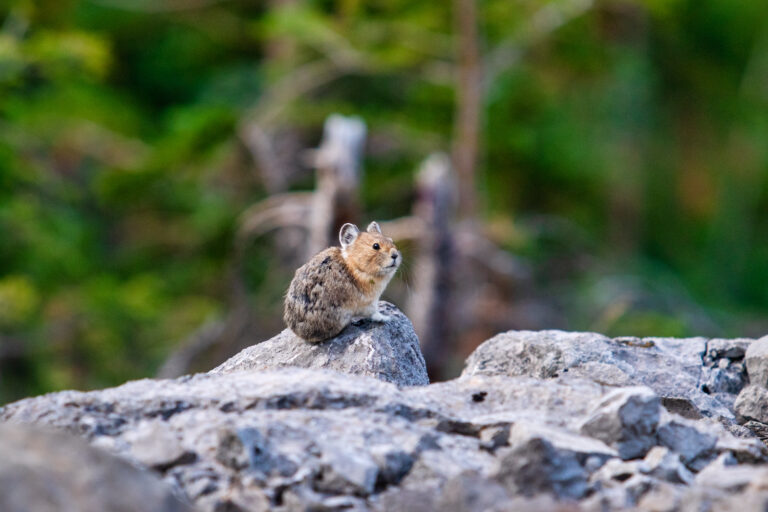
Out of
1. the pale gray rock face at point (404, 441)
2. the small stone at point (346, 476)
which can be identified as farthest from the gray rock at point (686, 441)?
the small stone at point (346, 476)

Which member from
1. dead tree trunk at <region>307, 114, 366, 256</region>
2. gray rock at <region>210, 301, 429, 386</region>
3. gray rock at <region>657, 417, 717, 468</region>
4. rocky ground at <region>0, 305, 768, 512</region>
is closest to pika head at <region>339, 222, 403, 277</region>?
gray rock at <region>210, 301, 429, 386</region>

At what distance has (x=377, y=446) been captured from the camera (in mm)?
4410

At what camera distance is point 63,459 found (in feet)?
11.5

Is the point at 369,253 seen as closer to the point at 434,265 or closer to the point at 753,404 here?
the point at 753,404

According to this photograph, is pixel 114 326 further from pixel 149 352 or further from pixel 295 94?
pixel 295 94

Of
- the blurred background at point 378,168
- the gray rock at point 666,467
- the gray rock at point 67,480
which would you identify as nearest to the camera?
the gray rock at point 67,480

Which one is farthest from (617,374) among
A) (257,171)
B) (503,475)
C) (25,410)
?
(257,171)

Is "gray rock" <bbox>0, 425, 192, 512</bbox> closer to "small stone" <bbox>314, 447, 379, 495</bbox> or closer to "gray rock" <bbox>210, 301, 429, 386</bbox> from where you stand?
"small stone" <bbox>314, 447, 379, 495</bbox>

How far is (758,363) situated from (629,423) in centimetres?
192

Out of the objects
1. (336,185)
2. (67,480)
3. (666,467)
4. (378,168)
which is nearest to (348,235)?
(666,467)

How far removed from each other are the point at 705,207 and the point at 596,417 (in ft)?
76.8

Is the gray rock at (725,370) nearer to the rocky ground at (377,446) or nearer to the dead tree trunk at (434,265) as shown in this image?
the rocky ground at (377,446)

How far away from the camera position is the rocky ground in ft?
12.3

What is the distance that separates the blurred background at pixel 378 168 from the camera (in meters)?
16.8
